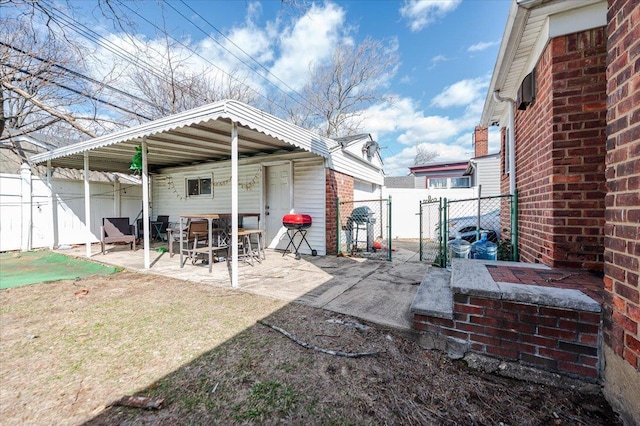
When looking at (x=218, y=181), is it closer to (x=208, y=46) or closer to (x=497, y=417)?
(x=208, y=46)

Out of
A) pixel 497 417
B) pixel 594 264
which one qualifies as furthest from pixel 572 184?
pixel 497 417

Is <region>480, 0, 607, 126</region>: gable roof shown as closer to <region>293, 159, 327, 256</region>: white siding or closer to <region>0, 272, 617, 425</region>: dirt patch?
<region>0, 272, 617, 425</region>: dirt patch

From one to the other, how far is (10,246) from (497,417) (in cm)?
1111

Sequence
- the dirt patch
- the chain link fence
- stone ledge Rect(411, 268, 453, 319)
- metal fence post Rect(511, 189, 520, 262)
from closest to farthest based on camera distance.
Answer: the dirt patch < stone ledge Rect(411, 268, 453, 319) < metal fence post Rect(511, 189, 520, 262) < the chain link fence

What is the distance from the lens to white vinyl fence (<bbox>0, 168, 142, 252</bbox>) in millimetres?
7191

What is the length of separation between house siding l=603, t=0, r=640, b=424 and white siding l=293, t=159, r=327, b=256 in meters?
5.21

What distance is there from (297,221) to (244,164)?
269 cm

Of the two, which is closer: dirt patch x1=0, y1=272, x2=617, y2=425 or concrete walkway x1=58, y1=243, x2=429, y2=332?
dirt patch x1=0, y1=272, x2=617, y2=425

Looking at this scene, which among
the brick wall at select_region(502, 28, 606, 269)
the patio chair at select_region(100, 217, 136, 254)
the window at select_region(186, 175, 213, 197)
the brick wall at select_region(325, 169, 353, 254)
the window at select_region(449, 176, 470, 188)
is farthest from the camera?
the window at select_region(449, 176, 470, 188)

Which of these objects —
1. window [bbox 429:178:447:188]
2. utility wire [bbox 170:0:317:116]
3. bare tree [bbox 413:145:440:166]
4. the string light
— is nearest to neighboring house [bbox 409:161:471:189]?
window [bbox 429:178:447:188]

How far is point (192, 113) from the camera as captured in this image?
389 centimetres

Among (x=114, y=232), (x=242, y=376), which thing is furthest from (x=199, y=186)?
(x=242, y=376)

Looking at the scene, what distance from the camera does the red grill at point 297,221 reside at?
20.5 feet

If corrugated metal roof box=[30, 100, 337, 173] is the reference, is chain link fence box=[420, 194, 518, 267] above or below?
below
